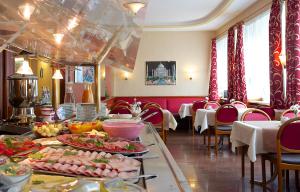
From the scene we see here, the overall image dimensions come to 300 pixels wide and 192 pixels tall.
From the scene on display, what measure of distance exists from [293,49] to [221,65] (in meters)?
4.80

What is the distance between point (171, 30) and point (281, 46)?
4.91m

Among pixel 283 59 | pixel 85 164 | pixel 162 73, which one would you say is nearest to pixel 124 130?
pixel 85 164

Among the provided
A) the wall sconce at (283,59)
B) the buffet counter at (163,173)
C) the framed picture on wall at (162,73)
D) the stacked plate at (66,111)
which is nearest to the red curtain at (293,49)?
the wall sconce at (283,59)

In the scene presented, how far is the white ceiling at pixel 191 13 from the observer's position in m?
7.91

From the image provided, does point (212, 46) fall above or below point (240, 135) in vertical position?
above

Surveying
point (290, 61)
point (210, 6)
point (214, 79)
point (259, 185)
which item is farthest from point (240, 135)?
point (214, 79)

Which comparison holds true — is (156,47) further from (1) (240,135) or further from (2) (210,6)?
(1) (240,135)

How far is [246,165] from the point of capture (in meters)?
5.25

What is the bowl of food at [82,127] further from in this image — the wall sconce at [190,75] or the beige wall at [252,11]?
the wall sconce at [190,75]

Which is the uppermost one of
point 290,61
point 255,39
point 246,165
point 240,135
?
point 255,39

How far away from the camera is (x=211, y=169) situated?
4984 mm

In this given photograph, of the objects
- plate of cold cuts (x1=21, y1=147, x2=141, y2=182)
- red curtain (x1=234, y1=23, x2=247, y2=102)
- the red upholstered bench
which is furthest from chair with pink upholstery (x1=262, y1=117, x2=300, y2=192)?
the red upholstered bench

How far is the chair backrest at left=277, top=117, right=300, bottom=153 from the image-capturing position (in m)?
3.27

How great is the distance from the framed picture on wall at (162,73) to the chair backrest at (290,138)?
760 cm
